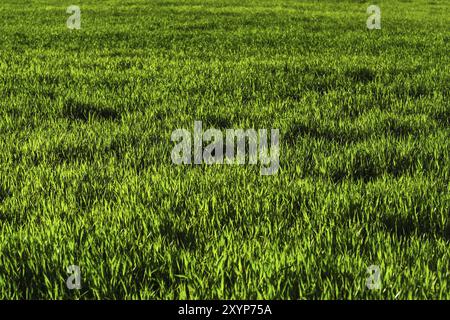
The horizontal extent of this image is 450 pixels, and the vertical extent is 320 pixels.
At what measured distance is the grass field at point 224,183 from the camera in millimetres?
2418

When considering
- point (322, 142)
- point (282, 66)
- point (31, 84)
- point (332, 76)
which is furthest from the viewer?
point (282, 66)

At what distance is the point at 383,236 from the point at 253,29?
13297mm

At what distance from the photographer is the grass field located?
95.2 inches

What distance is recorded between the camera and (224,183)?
3.56 m

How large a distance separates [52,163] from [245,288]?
2473 mm

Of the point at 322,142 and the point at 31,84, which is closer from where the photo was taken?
the point at 322,142

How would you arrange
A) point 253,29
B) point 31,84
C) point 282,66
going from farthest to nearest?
1. point 253,29
2. point 282,66
3. point 31,84

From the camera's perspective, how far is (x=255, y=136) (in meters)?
4.83

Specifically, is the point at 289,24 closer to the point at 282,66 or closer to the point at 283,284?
the point at 282,66

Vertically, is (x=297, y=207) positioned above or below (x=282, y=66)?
below
